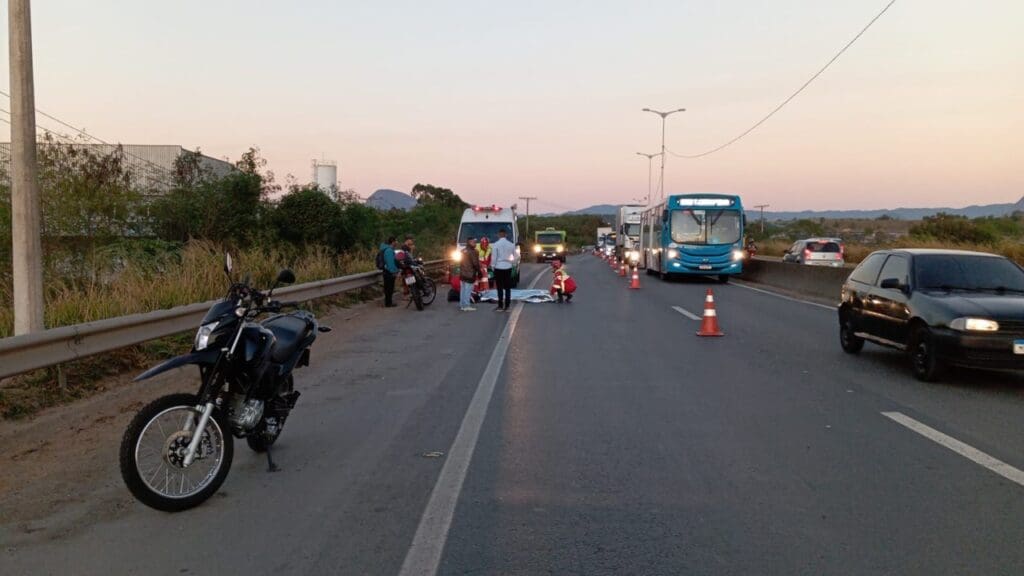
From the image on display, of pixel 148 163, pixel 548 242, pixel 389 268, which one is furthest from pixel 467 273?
pixel 548 242

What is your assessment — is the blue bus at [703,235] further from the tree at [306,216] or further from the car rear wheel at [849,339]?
the car rear wheel at [849,339]

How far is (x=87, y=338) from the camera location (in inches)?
320

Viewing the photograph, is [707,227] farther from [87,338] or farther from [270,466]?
[270,466]

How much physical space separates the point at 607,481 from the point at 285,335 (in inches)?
99.9

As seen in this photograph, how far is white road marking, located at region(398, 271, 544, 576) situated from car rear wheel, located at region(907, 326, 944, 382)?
4.83 meters

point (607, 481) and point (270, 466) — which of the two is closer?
point (607, 481)

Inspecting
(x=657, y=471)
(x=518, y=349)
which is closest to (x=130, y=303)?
(x=518, y=349)

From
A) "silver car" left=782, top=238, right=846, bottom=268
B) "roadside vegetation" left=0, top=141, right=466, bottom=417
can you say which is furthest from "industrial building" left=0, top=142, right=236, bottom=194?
"silver car" left=782, top=238, right=846, bottom=268

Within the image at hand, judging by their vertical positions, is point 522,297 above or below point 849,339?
below

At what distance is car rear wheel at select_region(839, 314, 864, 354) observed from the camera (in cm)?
1150

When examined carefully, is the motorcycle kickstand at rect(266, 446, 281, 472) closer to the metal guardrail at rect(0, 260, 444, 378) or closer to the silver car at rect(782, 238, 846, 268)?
the metal guardrail at rect(0, 260, 444, 378)

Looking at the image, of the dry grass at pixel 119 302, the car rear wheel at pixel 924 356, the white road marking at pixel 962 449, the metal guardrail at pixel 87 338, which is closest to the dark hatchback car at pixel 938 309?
the car rear wheel at pixel 924 356

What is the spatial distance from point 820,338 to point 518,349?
5.06 m

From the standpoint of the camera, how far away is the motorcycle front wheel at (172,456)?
4.84 meters
